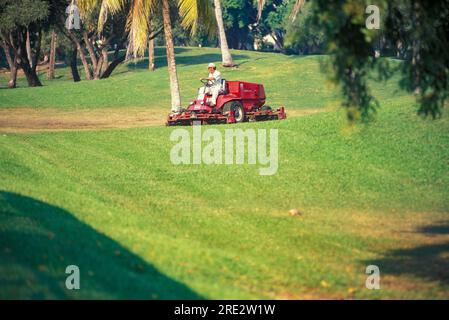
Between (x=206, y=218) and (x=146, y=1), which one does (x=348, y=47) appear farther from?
(x=146, y=1)

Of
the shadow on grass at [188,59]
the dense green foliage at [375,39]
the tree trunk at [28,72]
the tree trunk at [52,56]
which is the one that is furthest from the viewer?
the shadow on grass at [188,59]

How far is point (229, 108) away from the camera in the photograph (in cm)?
2919

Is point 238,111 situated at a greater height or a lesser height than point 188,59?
greater

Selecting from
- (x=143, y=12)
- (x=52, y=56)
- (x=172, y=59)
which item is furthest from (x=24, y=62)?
(x=143, y=12)

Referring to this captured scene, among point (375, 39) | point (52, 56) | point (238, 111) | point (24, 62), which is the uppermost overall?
point (375, 39)

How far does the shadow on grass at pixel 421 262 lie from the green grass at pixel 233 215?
37 millimetres

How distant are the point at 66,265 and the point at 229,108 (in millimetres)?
18278

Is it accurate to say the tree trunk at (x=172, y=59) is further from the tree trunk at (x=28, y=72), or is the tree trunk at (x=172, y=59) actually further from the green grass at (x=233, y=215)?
the tree trunk at (x=28, y=72)

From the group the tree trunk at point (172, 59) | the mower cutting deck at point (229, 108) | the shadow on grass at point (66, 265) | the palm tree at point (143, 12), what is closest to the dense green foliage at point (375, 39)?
the shadow on grass at point (66, 265)

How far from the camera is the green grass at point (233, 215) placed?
11984 millimetres

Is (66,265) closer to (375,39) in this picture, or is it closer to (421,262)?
(375,39)

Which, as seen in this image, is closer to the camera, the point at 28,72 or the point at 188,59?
the point at 28,72

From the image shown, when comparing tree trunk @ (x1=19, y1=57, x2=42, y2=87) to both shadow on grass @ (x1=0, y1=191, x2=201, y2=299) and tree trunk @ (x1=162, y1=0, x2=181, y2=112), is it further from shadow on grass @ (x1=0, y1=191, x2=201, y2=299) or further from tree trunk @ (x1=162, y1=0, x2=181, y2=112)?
shadow on grass @ (x1=0, y1=191, x2=201, y2=299)

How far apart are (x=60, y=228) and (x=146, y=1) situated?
18.6 m
